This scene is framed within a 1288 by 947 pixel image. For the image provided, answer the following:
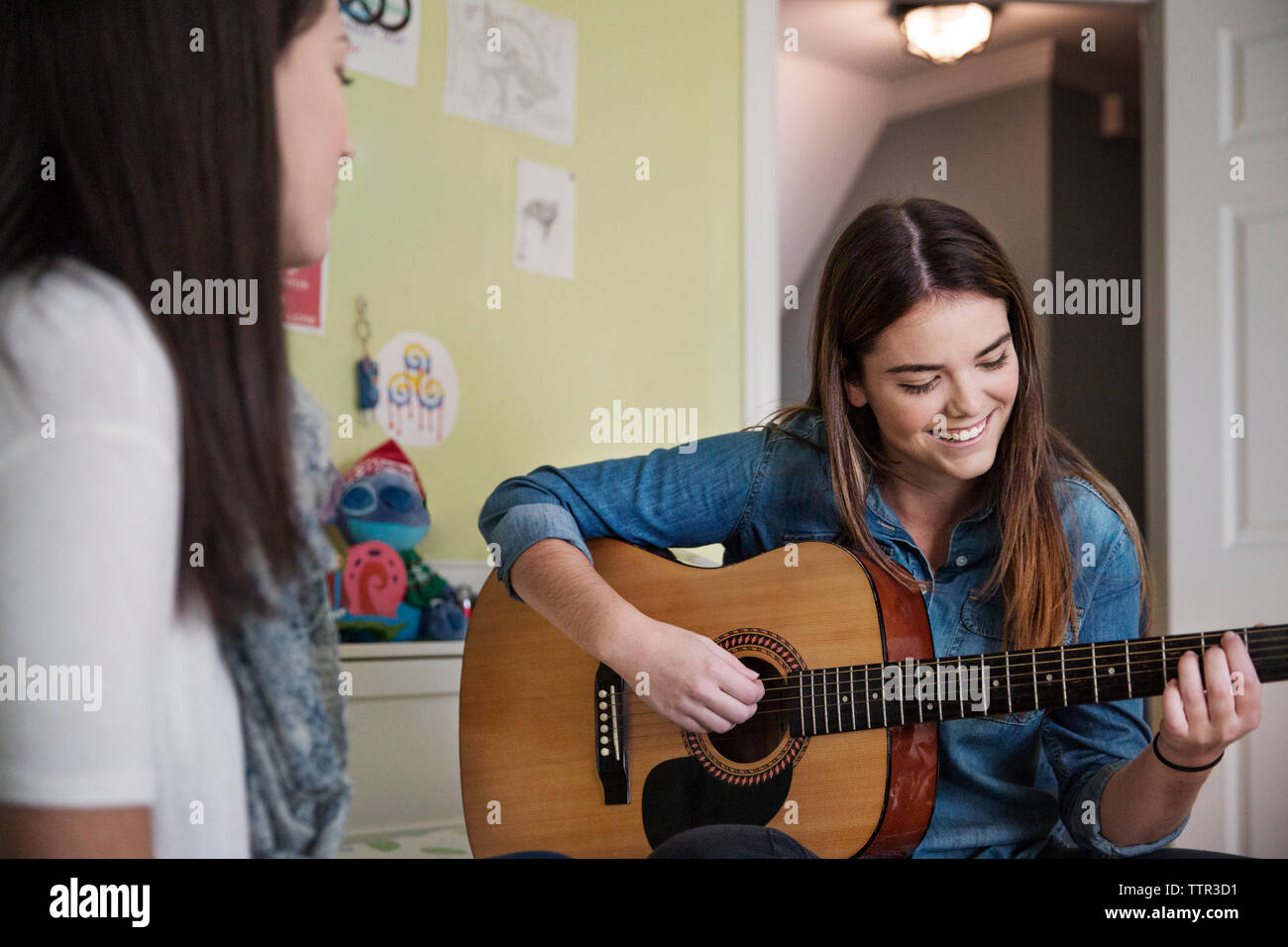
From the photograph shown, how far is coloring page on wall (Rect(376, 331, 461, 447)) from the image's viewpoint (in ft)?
4.75

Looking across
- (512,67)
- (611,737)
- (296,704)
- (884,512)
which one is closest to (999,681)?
(884,512)

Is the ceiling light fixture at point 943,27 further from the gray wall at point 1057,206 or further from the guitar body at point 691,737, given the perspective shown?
the guitar body at point 691,737

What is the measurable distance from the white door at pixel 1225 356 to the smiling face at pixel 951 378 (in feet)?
2.11

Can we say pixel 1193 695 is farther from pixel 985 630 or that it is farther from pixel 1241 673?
pixel 985 630

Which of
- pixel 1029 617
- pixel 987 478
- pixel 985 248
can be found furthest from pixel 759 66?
pixel 1029 617

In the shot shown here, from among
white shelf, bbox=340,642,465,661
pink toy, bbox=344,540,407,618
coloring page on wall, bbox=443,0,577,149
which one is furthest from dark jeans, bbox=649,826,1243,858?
coloring page on wall, bbox=443,0,577,149

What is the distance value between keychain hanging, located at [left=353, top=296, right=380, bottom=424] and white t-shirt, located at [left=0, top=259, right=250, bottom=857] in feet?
2.62

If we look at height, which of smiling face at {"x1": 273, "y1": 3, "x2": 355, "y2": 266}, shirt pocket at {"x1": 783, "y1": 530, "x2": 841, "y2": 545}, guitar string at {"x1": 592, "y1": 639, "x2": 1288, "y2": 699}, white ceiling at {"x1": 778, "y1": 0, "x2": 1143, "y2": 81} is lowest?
guitar string at {"x1": 592, "y1": 639, "x2": 1288, "y2": 699}

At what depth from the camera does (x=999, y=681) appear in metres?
1.01

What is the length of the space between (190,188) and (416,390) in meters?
0.82

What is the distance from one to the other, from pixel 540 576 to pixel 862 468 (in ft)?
1.19

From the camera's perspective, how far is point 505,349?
5.09 feet

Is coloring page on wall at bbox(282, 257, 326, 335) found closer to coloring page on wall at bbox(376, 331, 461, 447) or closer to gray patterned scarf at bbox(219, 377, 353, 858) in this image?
coloring page on wall at bbox(376, 331, 461, 447)
